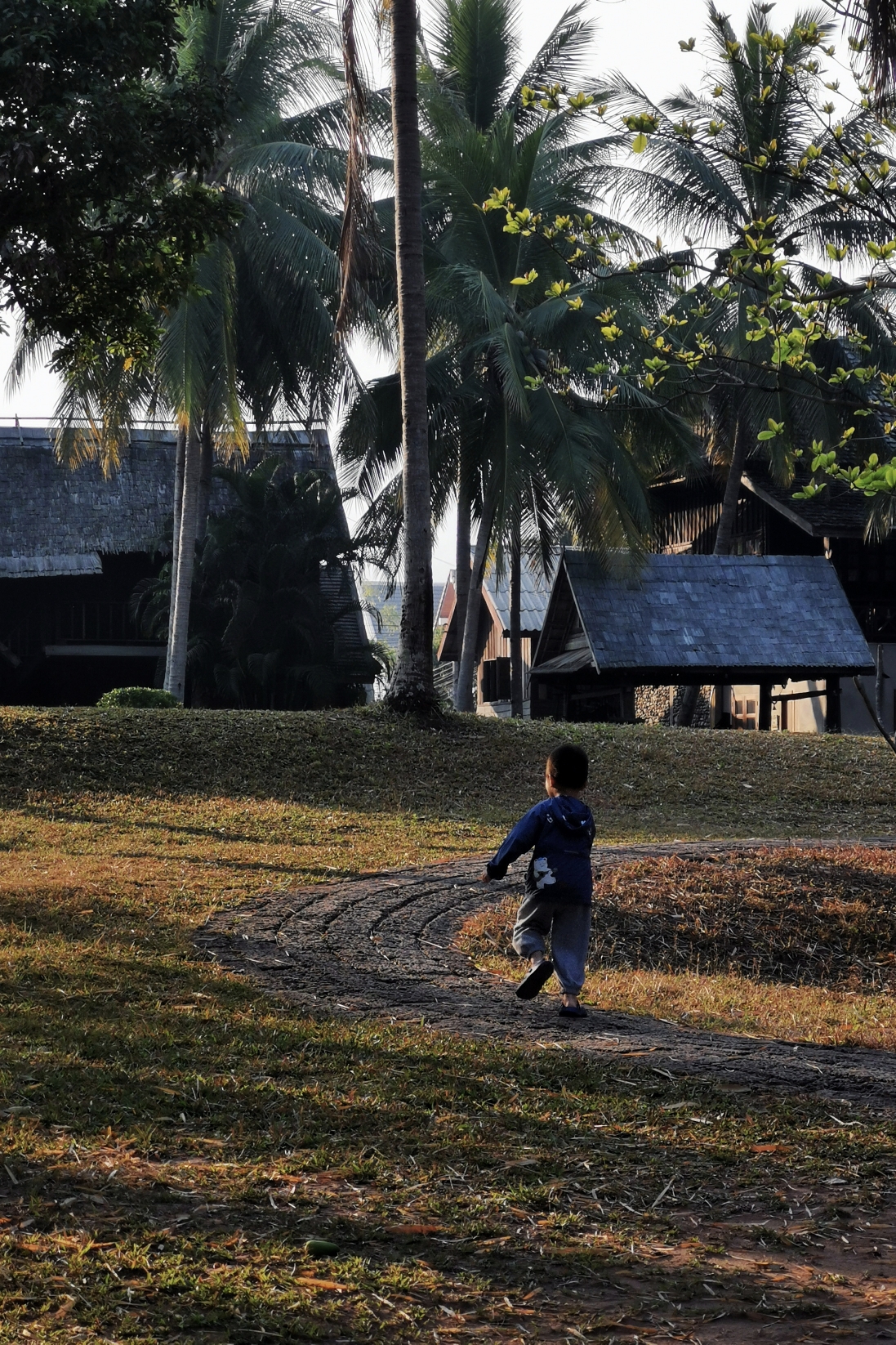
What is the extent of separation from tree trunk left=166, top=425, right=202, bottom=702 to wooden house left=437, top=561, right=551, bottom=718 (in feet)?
39.8

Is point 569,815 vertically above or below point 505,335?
below

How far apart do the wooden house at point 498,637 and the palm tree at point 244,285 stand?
35.6 feet

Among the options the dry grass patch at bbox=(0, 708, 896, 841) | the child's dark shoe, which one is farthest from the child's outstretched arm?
the dry grass patch at bbox=(0, 708, 896, 841)

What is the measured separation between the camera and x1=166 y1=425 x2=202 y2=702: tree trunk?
2180 cm

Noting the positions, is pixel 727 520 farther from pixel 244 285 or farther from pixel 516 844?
pixel 516 844

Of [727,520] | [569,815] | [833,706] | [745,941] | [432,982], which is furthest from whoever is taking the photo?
[727,520]

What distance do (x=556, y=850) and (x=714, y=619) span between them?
17581 millimetres

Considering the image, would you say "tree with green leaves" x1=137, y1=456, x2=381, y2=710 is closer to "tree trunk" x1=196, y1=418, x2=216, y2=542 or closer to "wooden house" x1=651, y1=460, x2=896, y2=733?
"tree trunk" x1=196, y1=418, x2=216, y2=542

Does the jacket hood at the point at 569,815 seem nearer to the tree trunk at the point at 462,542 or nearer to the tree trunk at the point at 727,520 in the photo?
the tree trunk at the point at 462,542

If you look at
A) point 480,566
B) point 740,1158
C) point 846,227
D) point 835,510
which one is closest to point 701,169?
point 846,227

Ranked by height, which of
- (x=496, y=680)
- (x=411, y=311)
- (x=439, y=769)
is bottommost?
(x=439, y=769)

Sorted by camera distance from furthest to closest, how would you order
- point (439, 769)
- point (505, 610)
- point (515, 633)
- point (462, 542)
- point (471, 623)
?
point (505, 610)
point (515, 633)
point (462, 542)
point (471, 623)
point (439, 769)

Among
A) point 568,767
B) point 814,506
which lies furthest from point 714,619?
point 568,767

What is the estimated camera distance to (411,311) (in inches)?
641
